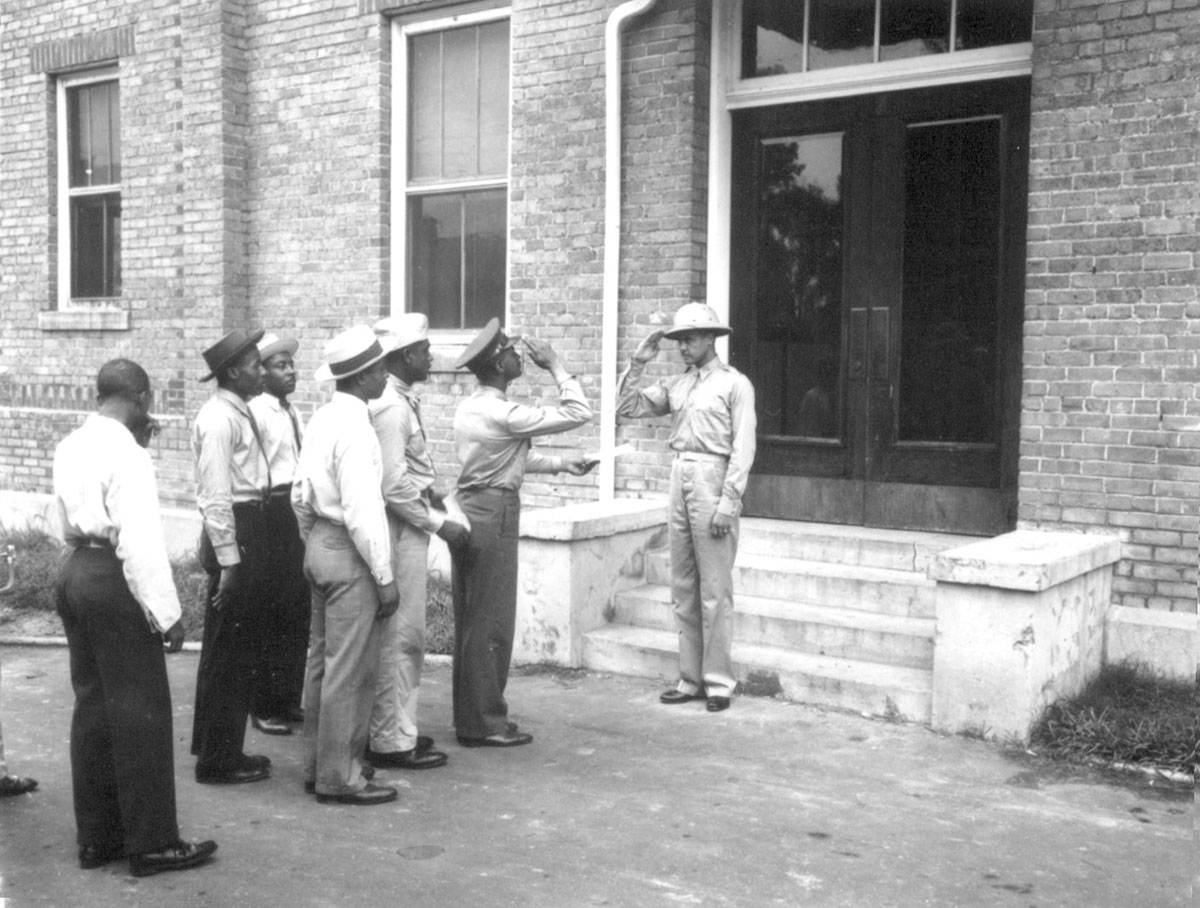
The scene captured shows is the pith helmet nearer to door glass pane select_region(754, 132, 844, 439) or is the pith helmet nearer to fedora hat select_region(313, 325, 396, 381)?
door glass pane select_region(754, 132, 844, 439)

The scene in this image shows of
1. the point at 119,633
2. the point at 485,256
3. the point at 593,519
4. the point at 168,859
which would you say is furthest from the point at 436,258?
the point at 168,859

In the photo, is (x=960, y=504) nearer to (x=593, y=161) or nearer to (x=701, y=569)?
(x=701, y=569)

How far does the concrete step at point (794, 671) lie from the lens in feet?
22.1

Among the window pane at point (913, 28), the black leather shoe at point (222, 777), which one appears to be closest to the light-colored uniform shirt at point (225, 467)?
the black leather shoe at point (222, 777)

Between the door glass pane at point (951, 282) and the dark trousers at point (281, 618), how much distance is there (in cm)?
376

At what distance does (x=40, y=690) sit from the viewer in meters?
7.62

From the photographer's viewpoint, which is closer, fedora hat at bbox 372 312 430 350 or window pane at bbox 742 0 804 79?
fedora hat at bbox 372 312 430 350

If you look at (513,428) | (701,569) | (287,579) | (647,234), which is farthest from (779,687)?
(647,234)

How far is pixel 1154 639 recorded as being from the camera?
6902mm

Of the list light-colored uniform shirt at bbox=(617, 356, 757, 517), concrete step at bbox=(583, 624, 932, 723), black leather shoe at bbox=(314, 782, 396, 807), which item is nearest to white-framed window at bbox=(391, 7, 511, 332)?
light-colored uniform shirt at bbox=(617, 356, 757, 517)

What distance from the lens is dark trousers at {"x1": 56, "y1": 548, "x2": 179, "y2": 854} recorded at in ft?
15.4

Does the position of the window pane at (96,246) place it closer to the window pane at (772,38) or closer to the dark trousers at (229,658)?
the window pane at (772,38)

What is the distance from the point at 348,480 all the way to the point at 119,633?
1.07m

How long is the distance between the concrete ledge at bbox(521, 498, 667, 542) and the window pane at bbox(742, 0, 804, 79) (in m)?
2.86
